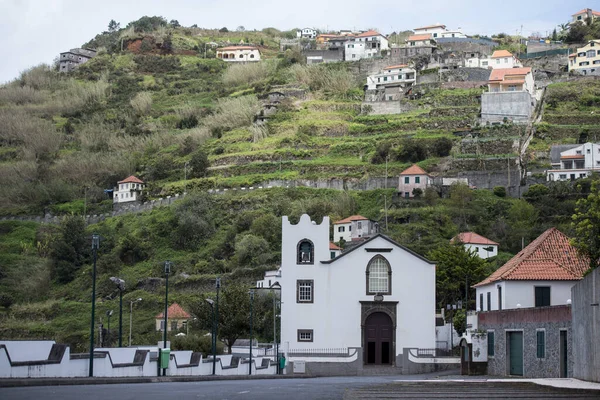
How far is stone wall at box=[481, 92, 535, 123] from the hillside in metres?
2.18

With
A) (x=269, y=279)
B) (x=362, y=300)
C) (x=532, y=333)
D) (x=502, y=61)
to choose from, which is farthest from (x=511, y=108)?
(x=532, y=333)

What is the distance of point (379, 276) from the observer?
2115 inches

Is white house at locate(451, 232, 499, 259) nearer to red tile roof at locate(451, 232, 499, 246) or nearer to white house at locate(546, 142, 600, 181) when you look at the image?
red tile roof at locate(451, 232, 499, 246)

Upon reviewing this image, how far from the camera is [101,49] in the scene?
17512cm

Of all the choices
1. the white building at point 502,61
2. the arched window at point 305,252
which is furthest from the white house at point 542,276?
the white building at point 502,61

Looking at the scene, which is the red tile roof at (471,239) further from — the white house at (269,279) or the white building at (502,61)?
the white building at (502,61)

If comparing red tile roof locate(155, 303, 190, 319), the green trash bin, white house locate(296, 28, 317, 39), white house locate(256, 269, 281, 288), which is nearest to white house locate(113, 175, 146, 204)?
white house locate(256, 269, 281, 288)

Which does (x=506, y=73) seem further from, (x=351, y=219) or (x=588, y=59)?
(x=351, y=219)

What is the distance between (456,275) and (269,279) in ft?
53.9

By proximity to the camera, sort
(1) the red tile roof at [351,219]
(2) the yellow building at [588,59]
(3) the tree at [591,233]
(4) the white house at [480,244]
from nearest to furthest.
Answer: (3) the tree at [591,233]
(4) the white house at [480,244]
(1) the red tile roof at [351,219]
(2) the yellow building at [588,59]

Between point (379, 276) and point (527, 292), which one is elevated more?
point (379, 276)

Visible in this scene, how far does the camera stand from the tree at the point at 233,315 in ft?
195

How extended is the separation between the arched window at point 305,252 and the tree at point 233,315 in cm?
729

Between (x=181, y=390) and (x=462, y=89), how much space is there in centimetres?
9814
